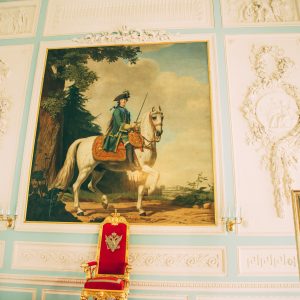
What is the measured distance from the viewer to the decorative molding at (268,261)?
4574 millimetres

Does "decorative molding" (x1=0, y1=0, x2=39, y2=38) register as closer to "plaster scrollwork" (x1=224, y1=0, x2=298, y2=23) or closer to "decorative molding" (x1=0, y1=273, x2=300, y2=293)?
"plaster scrollwork" (x1=224, y1=0, x2=298, y2=23)

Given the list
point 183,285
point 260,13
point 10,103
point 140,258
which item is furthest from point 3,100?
point 260,13

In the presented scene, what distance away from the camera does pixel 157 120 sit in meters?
5.38

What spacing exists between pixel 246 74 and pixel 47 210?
14.4ft

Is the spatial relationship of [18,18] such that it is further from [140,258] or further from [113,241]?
[140,258]

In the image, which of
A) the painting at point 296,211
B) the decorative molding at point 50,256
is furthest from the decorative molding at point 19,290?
the painting at point 296,211

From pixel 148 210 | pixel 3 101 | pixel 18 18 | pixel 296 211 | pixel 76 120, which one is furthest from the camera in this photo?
pixel 18 18

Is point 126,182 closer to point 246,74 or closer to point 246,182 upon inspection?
point 246,182

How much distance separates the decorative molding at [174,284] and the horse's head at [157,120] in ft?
7.89

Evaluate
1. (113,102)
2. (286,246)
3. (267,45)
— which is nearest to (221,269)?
(286,246)

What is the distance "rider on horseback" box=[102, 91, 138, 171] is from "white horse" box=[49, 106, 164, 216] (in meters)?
0.13

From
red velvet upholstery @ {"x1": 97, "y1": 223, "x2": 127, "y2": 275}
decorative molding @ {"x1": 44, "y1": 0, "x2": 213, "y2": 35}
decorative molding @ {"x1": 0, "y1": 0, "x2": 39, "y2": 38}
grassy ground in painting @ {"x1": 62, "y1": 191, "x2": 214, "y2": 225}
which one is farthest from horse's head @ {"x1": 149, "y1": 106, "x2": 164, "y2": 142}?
decorative molding @ {"x1": 0, "y1": 0, "x2": 39, "y2": 38}

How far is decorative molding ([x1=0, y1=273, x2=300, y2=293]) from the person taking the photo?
178 inches

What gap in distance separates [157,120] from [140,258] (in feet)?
7.87
